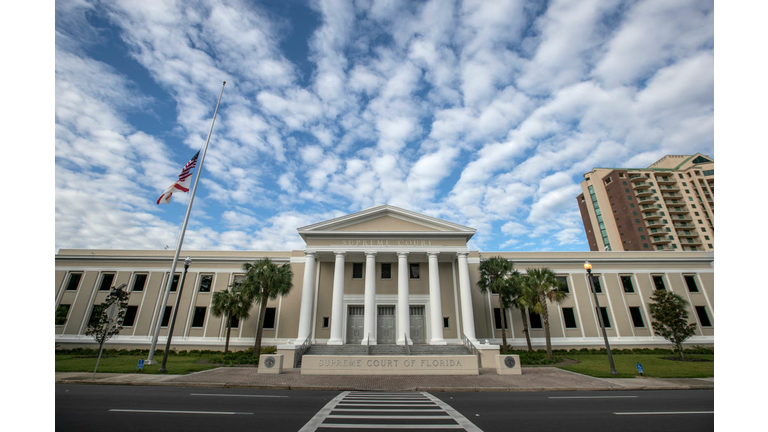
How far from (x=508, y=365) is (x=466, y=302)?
8.16 m

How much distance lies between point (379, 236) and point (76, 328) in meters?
30.1

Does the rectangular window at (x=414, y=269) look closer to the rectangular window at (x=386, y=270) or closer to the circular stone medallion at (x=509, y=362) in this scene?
the rectangular window at (x=386, y=270)

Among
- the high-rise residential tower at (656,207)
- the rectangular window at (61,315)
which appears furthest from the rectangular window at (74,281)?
the high-rise residential tower at (656,207)

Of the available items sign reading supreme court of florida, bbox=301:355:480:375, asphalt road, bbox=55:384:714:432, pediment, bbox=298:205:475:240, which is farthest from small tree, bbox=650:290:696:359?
sign reading supreme court of florida, bbox=301:355:480:375

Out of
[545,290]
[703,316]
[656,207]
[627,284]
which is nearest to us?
[545,290]

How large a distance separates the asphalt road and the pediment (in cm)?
1712

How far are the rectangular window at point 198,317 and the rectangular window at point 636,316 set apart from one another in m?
41.8

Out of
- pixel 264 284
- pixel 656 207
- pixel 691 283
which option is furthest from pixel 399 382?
pixel 656 207

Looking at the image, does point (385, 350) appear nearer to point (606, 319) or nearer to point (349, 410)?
point (349, 410)

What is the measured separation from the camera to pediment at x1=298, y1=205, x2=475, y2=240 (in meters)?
28.7

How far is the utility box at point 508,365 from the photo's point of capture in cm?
1852

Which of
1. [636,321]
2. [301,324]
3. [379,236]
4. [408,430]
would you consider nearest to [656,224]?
[636,321]

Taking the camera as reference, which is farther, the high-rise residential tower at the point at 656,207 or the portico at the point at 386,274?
the high-rise residential tower at the point at 656,207

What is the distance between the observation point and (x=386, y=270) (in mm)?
31562
